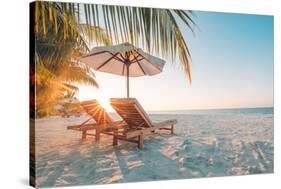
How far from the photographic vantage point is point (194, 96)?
7.29m

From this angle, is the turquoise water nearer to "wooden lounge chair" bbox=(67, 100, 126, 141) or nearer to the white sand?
the white sand

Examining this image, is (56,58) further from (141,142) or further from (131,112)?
(141,142)

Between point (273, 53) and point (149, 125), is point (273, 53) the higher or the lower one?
the higher one

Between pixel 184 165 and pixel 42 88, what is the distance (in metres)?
2.67

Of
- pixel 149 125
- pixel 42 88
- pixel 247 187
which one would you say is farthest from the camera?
pixel 149 125

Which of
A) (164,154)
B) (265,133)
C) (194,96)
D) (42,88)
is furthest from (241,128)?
(42,88)

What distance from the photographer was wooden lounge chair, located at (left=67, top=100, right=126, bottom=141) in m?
6.64

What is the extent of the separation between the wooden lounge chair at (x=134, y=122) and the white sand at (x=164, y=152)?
4.8 inches

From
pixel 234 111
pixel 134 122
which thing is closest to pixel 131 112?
pixel 134 122

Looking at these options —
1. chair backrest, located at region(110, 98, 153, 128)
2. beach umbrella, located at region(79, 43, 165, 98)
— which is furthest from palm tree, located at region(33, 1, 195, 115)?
chair backrest, located at region(110, 98, 153, 128)

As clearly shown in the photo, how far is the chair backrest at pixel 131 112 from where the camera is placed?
270 inches

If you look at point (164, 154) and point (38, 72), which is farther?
point (164, 154)

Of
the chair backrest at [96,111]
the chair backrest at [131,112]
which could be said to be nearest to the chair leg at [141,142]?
the chair backrest at [131,112]

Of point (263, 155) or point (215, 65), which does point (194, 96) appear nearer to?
point (215, 65)
